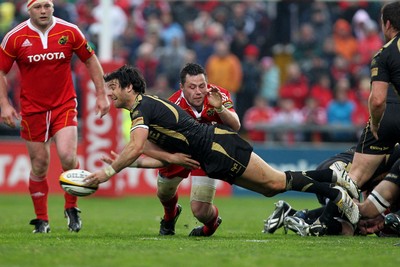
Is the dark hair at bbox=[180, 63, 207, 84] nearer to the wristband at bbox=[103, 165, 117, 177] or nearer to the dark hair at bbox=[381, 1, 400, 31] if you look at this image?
the wristband at bbox=[103, 165, 117, 177]

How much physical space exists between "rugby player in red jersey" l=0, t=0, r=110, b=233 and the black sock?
2715 mm

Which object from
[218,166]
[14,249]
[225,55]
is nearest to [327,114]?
[225,55]

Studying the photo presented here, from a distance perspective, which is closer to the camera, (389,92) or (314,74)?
(389,92)

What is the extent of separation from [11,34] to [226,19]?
1160 centimetres

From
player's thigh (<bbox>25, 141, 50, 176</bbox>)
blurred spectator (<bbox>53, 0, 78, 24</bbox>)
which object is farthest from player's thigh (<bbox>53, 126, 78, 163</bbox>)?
blurred spectator (<bbox>53, 0, 78, 24</bbox>)

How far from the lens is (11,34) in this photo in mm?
11258

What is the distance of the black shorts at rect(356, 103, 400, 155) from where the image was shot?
34.7ft

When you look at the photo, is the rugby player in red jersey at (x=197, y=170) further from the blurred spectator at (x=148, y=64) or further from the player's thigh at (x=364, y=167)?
the blurred spectator at (x=148, y=64)

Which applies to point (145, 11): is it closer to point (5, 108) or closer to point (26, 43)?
point (26, 43)

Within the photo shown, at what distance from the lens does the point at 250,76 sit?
21.6 meters

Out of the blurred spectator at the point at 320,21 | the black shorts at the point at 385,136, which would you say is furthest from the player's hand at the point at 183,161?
the blurred spectator at the point at 320,21

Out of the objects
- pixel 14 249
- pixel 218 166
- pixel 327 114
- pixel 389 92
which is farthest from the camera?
pixel 327 114

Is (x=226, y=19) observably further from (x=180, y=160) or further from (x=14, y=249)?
(x=14, y=249)

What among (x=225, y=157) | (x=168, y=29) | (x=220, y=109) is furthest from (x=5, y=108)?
(x=168, y=29)
